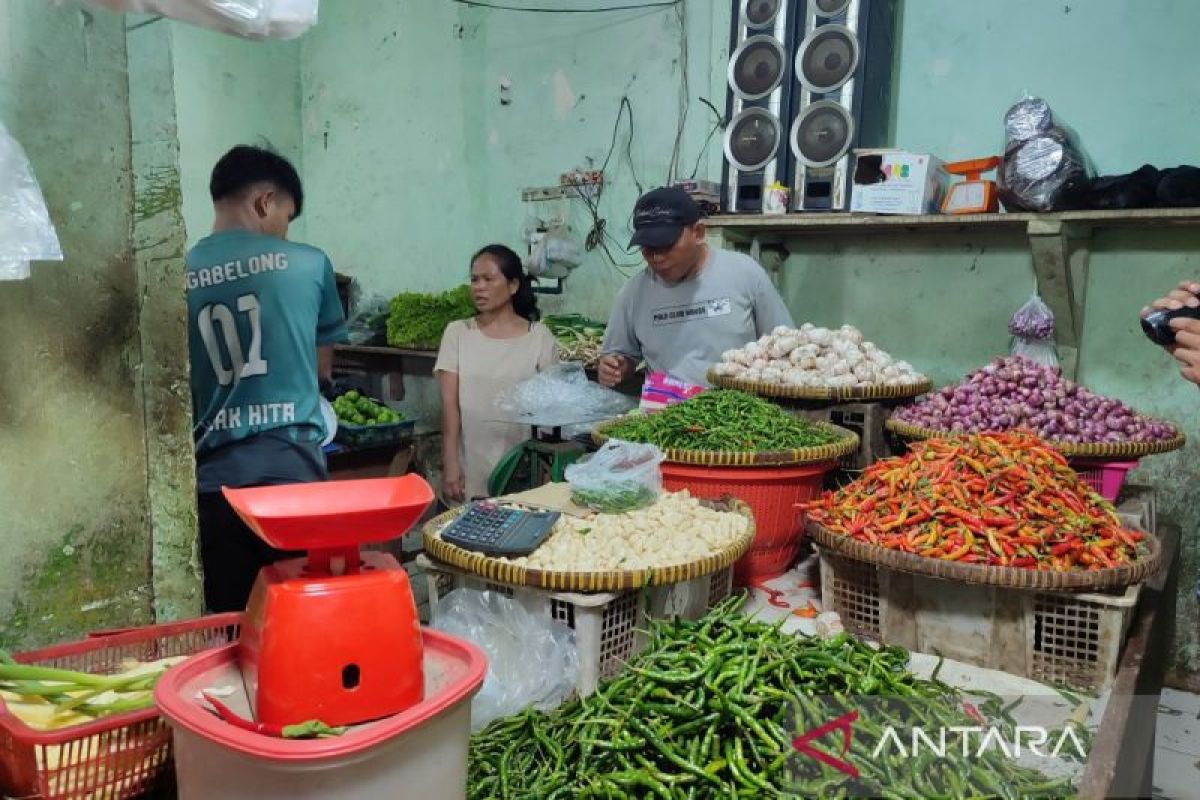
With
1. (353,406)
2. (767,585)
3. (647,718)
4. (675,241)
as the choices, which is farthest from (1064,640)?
(353,406)

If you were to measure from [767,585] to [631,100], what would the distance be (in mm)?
4282

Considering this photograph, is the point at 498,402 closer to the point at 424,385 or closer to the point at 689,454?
the point at 689,454

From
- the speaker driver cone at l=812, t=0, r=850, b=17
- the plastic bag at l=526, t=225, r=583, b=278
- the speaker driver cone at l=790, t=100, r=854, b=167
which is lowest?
the plastic bag at l=526, t=225, r=583, b=278

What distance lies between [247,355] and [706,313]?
217cm

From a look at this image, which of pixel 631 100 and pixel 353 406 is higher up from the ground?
pixel 631 100

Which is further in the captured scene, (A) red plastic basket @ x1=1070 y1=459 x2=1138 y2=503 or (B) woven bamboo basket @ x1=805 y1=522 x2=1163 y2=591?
(A) red plastic basket @ x1=1070 y1=459 x2=1138 y2=503

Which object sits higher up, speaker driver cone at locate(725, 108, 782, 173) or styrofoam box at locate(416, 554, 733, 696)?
speaker driver cone at locate(725, 108, 782, 173)

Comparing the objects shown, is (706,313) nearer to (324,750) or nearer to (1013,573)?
(1013,573)

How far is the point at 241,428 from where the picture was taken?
284 cm

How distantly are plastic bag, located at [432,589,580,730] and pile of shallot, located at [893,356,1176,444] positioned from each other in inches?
78.1

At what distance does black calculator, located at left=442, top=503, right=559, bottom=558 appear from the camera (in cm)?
206

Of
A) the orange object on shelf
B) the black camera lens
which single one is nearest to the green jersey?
the black camera lens

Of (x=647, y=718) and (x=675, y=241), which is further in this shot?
(x=675, y=241)

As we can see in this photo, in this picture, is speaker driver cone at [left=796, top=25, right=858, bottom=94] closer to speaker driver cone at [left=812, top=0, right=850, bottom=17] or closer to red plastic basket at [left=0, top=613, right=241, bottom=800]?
speaker driver cone at [left=812, top=0, right=850, bottom=17]
